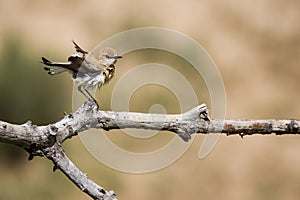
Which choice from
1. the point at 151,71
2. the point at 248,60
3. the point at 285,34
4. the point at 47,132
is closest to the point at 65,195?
the point at 151,71

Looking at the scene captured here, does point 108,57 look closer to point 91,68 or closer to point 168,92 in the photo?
point 91,68

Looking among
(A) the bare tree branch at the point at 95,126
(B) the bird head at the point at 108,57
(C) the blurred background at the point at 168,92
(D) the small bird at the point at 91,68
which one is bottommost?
(A) the bare tree branch at the point at 95,126

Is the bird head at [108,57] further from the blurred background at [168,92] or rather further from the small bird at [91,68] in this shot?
the blurred background at [168,92]

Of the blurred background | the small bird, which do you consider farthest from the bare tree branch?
the blurred background

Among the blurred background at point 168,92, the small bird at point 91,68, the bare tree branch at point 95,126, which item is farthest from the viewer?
the blurred background at point 168,92

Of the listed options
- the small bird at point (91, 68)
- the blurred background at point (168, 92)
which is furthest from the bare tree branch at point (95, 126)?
the blurred background at point (168, 92)

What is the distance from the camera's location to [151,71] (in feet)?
19.3

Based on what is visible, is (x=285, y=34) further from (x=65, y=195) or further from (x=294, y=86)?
(x=65, y=195)

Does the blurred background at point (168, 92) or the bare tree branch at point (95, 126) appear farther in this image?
the blurred background at point (168, 92)

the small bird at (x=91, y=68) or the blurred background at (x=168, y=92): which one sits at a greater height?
the blurred background at (x=168, y=92)

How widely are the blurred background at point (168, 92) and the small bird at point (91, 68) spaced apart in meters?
3.76

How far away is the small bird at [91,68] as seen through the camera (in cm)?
163

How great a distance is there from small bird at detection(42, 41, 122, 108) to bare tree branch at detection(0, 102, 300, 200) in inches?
2.5

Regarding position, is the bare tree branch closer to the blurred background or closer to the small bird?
the small bird
